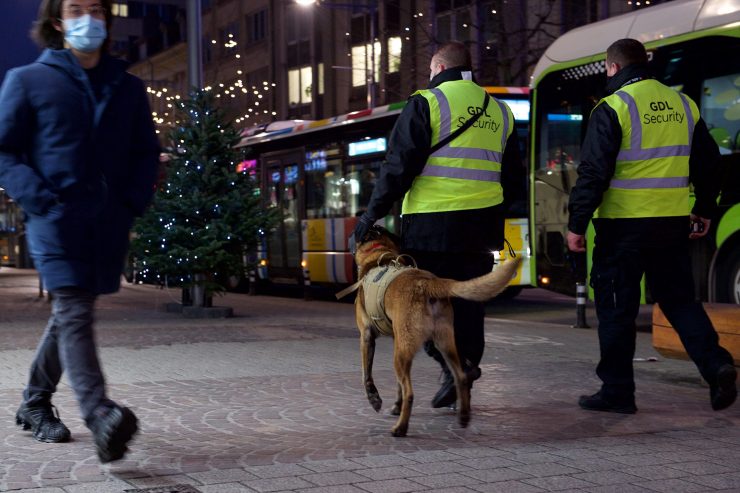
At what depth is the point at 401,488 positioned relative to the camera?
4477mm

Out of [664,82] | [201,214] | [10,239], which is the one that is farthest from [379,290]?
[10,239]

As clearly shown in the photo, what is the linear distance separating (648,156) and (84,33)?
3.29m

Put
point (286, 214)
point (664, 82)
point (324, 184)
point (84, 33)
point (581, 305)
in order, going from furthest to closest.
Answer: point (286, 214) → point (324, 184) → point (581, 305) → point (664, 82) → point (84, 33)

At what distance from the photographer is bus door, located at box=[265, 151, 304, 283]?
2072cm

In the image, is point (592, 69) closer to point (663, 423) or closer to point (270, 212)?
point (270, 212)

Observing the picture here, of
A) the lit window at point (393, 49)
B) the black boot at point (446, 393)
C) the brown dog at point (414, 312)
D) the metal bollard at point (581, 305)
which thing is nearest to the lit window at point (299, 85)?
the lit window at point (393, 49)

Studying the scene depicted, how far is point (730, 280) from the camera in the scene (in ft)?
37.3

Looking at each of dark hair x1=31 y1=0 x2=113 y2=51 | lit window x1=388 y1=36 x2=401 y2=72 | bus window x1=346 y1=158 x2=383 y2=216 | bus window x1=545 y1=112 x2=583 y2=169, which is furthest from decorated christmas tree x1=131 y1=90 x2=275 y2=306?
lit window x1=388 y1=36 x2=401 y2=72

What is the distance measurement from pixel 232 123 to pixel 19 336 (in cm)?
451

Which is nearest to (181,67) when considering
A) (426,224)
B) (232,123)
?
(232,123)

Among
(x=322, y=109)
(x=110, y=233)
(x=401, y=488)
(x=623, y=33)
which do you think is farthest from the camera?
(x=322, y=109)

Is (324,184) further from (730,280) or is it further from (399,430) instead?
(399,430)

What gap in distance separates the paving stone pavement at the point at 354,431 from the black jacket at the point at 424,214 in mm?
974

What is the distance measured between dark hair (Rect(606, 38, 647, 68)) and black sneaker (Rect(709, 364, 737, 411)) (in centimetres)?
185
